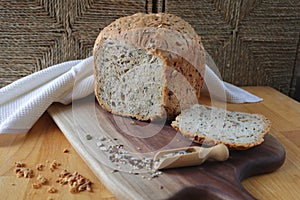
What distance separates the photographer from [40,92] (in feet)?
3.72

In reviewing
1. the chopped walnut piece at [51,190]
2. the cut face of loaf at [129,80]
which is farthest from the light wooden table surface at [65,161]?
the cut face of loaf at [129,80]

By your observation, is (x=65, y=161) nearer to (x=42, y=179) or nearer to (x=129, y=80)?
(x=42, y=179)

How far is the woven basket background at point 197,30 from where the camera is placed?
1.31m

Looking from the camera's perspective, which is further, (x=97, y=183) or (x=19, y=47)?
(x=19, y=47)

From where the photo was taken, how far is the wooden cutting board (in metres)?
0.73

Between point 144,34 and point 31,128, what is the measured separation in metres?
0.47

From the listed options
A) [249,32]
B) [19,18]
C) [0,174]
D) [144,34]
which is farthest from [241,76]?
[0,174]

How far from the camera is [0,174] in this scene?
833 mm

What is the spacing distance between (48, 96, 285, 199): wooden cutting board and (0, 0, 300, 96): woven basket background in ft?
1.03

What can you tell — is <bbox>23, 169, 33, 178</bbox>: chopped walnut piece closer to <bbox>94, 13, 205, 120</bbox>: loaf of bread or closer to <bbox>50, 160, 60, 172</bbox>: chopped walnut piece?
<bbox>50, 160, 60, 172</bbox>: chopped walnut piece

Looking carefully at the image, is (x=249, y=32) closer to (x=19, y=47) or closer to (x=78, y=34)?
(x=78, y=34)

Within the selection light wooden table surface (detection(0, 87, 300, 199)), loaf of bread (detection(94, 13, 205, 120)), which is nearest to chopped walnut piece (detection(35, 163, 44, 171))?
light wooden table surface (detection(0, 87, 300, 199))

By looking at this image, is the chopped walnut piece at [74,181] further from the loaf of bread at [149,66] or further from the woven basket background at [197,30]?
the woven basket background at [197,30]

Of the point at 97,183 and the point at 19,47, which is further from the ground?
the point at 19,47
